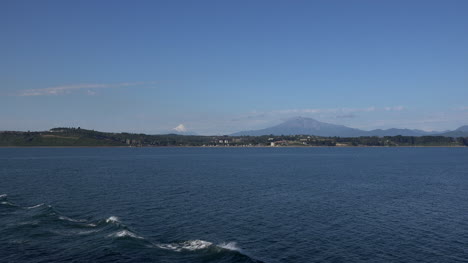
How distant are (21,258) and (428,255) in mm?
45744

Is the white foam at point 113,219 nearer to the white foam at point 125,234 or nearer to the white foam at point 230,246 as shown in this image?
the white foam at point 125,234

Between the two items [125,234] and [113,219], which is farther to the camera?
[113,219]

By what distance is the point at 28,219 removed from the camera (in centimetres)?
5856

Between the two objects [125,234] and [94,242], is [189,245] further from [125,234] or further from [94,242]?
[94,242]

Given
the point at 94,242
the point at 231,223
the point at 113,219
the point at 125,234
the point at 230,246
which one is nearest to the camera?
the point at 230,246

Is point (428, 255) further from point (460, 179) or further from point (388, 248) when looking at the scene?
point (460, 179)

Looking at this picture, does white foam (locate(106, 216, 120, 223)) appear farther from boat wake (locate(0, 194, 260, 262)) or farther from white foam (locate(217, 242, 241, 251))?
white foam (locate(217, 242, 241, 251))

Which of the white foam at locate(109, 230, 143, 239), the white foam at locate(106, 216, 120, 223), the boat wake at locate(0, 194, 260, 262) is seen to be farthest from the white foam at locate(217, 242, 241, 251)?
the white foam at locate(106, 216, 120, 223)

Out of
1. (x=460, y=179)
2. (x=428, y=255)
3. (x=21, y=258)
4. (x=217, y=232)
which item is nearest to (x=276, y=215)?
(x=217, y=232)

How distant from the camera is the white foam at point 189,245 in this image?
44.2 meters

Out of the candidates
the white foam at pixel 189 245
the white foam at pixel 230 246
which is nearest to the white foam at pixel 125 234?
Result: the white foam at pixel 189 245

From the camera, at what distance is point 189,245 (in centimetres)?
4528

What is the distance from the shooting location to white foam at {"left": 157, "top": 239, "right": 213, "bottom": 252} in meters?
44.2

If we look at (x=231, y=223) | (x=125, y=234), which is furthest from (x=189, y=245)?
(x=231, y=223)
